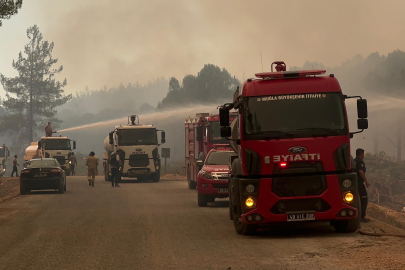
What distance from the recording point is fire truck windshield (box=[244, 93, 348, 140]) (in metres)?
11.8

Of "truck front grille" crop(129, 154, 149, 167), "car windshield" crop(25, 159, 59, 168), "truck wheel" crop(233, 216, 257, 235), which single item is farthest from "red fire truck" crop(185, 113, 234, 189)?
"truck wheel" crop(233, 216, 257, 235)

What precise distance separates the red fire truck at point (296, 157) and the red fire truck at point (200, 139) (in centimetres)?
1270

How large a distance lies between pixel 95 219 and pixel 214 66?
93.7 metres

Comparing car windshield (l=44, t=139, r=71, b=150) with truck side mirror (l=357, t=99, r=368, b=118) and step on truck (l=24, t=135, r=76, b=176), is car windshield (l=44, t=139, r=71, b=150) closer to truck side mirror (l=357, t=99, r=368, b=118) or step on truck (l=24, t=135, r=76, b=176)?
step on truck (l=24, t=135, r=76, b=176)

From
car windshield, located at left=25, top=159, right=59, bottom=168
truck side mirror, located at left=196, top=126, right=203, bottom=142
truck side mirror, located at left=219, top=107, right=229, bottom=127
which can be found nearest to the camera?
truck side mirror, located at left=219, top=107, right=229, bottom=127

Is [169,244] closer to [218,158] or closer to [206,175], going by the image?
[206,175]

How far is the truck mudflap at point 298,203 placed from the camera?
38.7 ft

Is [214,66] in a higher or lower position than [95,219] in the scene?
higher

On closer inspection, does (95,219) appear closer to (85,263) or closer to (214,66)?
(85,263)

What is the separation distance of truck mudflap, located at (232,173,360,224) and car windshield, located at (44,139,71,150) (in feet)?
118

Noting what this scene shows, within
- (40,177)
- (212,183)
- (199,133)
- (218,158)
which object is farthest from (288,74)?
(40,177)

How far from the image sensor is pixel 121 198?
78.4ft

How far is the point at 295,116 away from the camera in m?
11.9

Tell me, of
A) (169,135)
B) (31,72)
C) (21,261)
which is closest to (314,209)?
(21,261)
